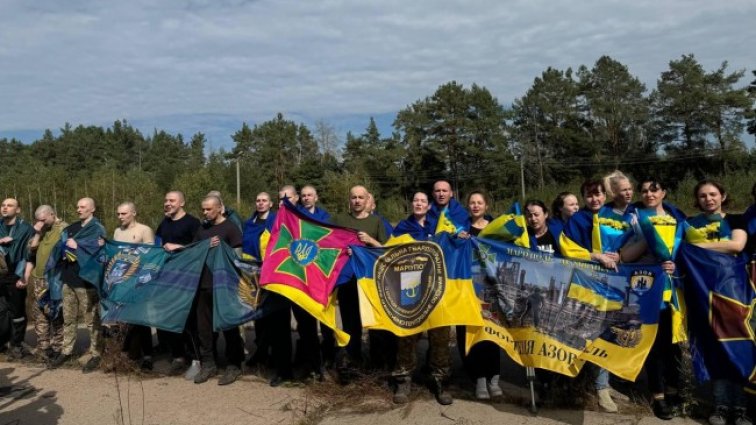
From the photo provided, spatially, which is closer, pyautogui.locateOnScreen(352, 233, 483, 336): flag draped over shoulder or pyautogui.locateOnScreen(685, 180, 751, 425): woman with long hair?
pyautogui.locateOnScreen(685, 180, 751, 425): woman with long hair

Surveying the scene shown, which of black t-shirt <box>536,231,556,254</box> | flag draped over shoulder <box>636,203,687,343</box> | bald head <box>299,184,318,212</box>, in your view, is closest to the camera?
flag draped over shoulder <box>636,203,687,343</box>

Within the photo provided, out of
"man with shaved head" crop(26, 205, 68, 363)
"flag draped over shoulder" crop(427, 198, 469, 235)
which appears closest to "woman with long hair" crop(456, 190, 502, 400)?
"flag draped over shoulder" crop(427, 198, 469, 235)

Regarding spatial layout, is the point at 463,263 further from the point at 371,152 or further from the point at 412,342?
the point at 371,152

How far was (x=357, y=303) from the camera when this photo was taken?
6.09 m

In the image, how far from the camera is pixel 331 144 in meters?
67.2

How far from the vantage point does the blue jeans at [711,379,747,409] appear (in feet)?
15.5

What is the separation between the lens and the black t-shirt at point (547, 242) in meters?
5.71

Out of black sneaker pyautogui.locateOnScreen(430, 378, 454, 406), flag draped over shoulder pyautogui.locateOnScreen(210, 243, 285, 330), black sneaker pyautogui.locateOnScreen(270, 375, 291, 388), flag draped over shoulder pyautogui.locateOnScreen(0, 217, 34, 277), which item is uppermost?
flag draped over shoulder pyautogui.locateOnScreen(0, 217, 34, 277)

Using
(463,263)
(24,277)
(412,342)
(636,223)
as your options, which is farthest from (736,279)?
(24,277)

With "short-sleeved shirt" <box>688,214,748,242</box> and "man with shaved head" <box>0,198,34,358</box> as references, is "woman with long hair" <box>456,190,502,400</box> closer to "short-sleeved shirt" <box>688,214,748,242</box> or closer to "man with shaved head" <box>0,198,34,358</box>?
"short-sleeved shirt" <box>688,214,748,242</box>

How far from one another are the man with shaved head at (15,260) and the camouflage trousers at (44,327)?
1.11 feet

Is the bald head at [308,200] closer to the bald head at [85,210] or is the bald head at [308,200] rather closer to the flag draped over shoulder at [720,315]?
the bald head at [85,210]

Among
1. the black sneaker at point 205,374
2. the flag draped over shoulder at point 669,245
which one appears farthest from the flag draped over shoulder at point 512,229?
the black sneaker at point 205,374

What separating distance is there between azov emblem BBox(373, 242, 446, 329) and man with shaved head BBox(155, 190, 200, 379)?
2.63 m
